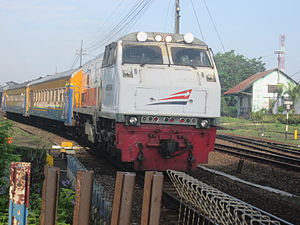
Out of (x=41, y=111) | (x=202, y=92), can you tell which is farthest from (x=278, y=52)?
(x=202, y=92)

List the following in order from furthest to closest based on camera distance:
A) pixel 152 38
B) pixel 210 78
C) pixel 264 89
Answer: pixel 264 89 → pixel 152 38 → pixel 210 78

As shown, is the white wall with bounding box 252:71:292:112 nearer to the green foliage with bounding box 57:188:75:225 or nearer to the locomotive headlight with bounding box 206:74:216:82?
the locomotive headlight with bounding box 206:74:216:82

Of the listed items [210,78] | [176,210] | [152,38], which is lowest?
[176,210]

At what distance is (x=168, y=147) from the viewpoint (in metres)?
9.24

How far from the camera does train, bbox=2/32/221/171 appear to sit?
30.6 feet

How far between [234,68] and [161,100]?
68.0 meters

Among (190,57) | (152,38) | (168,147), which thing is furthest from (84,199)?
Result: (152,38)

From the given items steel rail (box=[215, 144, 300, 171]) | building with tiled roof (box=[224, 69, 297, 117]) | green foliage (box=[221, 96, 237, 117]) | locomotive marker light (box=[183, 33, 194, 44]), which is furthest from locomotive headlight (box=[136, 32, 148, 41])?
green foliage (box=[221, 96, 237, 117])

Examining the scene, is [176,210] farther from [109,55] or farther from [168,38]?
[109,55]

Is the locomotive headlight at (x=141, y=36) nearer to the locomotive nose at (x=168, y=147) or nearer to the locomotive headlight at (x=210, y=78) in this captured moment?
the locomotive headlight at (x=210, y=78)

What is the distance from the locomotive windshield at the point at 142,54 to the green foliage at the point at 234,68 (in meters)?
62.4

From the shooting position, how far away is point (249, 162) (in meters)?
13.9

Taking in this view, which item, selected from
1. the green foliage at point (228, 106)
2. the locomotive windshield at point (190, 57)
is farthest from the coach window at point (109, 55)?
the green foliage at point (228, 106)

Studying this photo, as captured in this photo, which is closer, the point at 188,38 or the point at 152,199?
the point at 152,199
